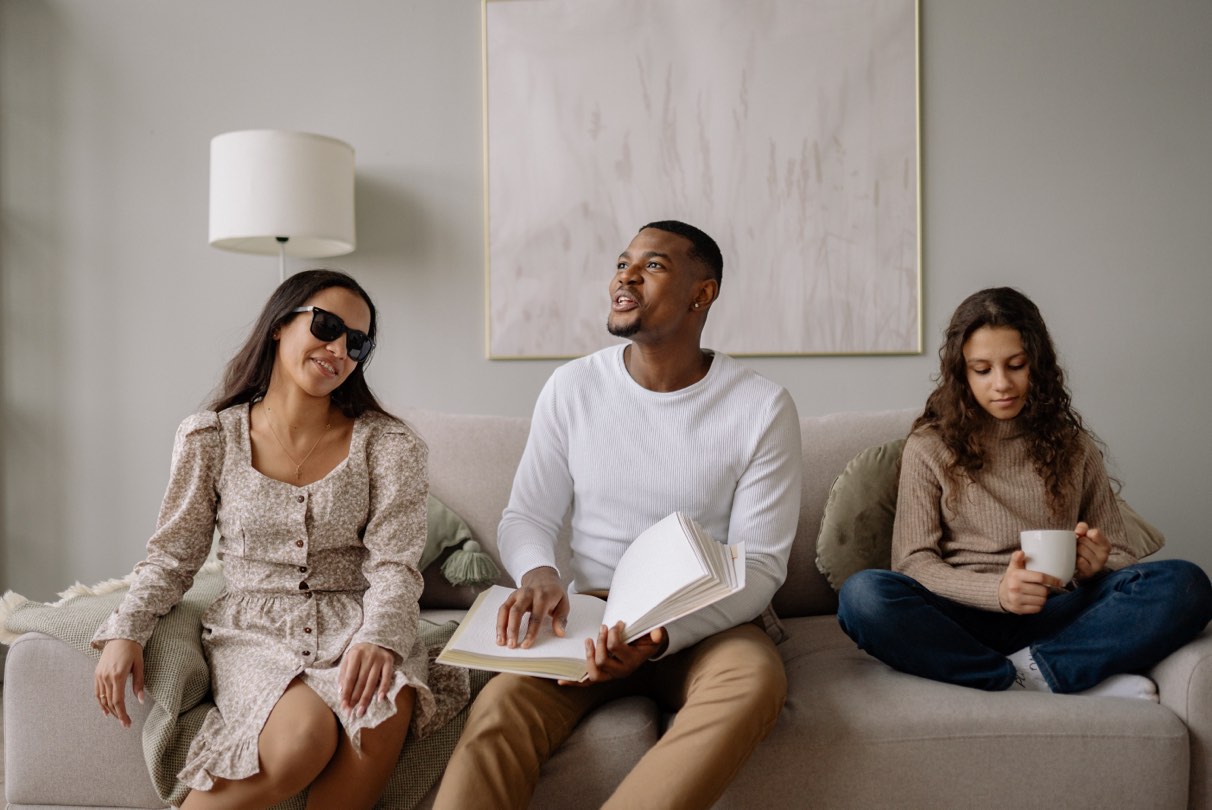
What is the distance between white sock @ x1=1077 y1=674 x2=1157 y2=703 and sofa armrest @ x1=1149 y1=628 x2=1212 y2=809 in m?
0.04

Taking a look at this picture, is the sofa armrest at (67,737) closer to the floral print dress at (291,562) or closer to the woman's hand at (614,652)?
the floral print dress at (291,562)

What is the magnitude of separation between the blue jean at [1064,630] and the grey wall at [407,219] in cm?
130

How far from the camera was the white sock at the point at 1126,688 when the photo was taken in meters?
1.61

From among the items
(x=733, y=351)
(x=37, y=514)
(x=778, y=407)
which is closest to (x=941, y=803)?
(x=778, y=407)

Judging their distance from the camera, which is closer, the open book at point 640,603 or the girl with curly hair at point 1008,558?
the open book at point 640,603

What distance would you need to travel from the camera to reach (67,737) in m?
1.56

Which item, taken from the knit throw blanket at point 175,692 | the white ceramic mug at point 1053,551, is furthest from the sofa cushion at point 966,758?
the knit throw blanket at point 175,692

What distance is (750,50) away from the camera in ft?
9.55

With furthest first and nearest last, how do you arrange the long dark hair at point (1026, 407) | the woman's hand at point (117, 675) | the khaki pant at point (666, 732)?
the long dark hair at point (1026, 407) → the woman's hand at point (117, 675) → the khaki pant at point (666, 732)

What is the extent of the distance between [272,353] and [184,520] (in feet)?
1.06

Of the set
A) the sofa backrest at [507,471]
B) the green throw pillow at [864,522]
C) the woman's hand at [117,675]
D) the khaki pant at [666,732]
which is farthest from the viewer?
the sofa backrest at [507,471]

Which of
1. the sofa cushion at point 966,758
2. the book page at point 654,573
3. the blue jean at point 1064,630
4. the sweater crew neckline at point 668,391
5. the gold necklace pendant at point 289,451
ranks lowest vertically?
the sofa cushion at point 966,758

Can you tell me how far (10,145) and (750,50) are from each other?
226cm

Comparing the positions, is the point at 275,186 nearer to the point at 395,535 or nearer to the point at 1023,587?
the point at 395,535
